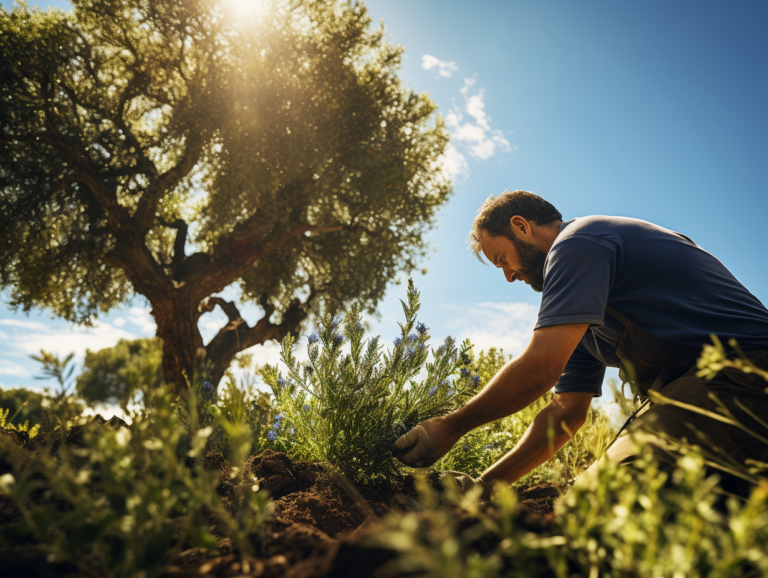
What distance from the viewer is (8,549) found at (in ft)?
3.13

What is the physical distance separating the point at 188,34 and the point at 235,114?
95.5 inches

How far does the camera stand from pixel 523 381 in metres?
2.16

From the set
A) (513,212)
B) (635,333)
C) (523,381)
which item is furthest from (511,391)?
(513,212)

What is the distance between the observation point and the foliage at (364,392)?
2609 mm

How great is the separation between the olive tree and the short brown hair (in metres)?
9.56

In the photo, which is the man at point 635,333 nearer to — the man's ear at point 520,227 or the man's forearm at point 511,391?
the man's forearm at point 511,391

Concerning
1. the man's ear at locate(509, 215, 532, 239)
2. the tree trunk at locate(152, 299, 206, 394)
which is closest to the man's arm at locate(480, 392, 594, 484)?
the man's ear at locate(509, 215, 532, 239)

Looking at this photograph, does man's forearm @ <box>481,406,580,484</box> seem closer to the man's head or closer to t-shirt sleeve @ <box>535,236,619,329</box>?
t-shirt sleeve @ <box>535,236,619,329</box>

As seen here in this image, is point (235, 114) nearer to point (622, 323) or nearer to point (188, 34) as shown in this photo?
point (188, 34)

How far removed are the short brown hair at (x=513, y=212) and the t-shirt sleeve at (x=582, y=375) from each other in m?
0.99

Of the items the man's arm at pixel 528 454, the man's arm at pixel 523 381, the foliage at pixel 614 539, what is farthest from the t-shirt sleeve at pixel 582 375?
the foliage at pixel 614 539

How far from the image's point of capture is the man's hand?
2.28 meters

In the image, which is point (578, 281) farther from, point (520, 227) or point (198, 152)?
point (198, 152)

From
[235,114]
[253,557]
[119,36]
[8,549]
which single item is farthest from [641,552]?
[119,36]
